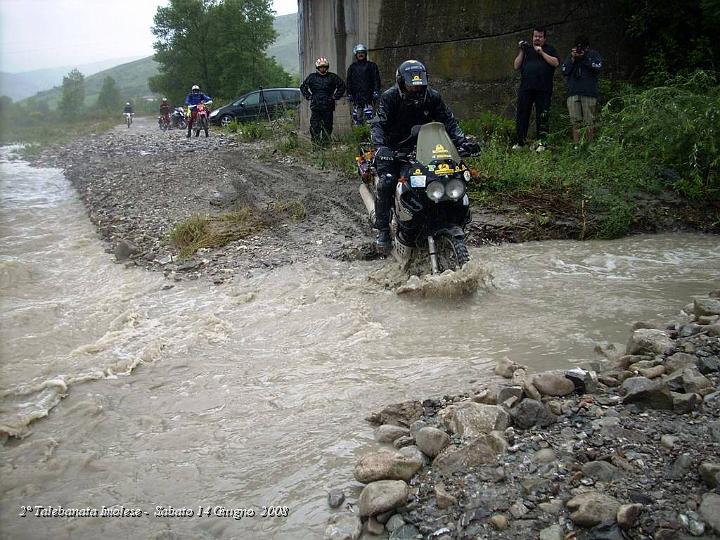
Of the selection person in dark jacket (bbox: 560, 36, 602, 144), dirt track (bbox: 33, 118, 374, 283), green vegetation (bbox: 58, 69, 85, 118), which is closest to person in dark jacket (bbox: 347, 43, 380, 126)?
dirt track (bbox: 33, 118, 374, 283)

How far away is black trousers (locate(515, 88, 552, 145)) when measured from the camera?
31.6ft

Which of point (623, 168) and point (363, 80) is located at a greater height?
point (363, 80)

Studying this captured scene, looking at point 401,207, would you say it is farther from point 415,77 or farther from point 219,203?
point 219,203

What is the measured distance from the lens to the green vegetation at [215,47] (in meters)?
42.3

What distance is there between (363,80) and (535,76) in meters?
2.82

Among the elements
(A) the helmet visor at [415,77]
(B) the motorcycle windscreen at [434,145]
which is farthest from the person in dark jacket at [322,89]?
(B) the motorcycle windscreen at [434,145]

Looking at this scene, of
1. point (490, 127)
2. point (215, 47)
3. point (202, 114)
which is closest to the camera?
point (490, 127)

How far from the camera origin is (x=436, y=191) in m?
5.27

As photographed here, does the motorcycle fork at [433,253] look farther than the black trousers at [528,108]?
No

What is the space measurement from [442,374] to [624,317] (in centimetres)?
174

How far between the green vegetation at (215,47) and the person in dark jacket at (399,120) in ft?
122

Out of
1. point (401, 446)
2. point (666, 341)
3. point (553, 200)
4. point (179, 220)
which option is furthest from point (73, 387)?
point (553, 200)

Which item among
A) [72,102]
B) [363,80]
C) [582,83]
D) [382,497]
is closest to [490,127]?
[582,83]

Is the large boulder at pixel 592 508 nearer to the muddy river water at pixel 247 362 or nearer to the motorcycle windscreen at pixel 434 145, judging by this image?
the muddy river water at pixel 247 362
